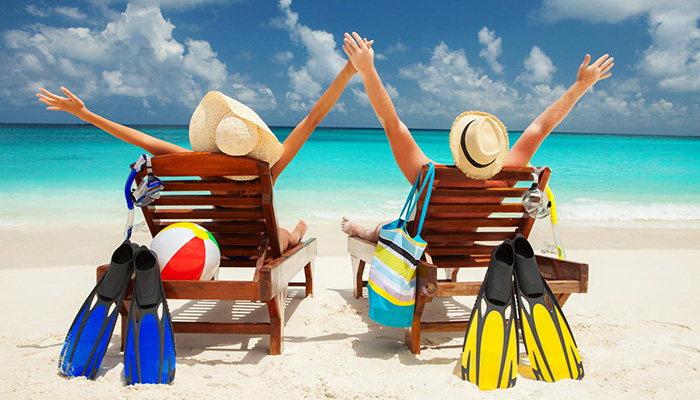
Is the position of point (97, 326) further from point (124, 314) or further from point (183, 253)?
point (183, 253)

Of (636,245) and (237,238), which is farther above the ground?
(237,238)

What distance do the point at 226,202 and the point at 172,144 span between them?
0.52 m

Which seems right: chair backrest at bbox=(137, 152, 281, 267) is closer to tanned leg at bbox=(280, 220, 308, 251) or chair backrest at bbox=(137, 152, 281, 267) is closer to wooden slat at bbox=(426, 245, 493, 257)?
tanned leg at bbox=(280, 220, 308, 251)

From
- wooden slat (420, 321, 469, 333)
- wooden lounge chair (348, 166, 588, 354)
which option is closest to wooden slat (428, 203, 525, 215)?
wooden lounge chair (348, 166, 588, 354)

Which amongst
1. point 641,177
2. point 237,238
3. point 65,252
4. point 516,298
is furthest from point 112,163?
point 641,177

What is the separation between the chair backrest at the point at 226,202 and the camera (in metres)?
2.80

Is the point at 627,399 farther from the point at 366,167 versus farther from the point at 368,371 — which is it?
the point at 366,167

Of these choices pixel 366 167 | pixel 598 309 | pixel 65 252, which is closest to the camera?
pixel 598 309

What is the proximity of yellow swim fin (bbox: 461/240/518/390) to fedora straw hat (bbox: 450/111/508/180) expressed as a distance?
54cm

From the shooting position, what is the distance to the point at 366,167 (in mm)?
20562

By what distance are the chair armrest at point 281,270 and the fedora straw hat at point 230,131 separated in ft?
2.14

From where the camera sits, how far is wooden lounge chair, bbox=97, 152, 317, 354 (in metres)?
2.61

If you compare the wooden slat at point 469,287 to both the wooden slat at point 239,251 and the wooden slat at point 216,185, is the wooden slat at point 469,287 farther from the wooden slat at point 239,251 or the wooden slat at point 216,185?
the wooden slat at point 239,251

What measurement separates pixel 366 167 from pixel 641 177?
37.2ft
